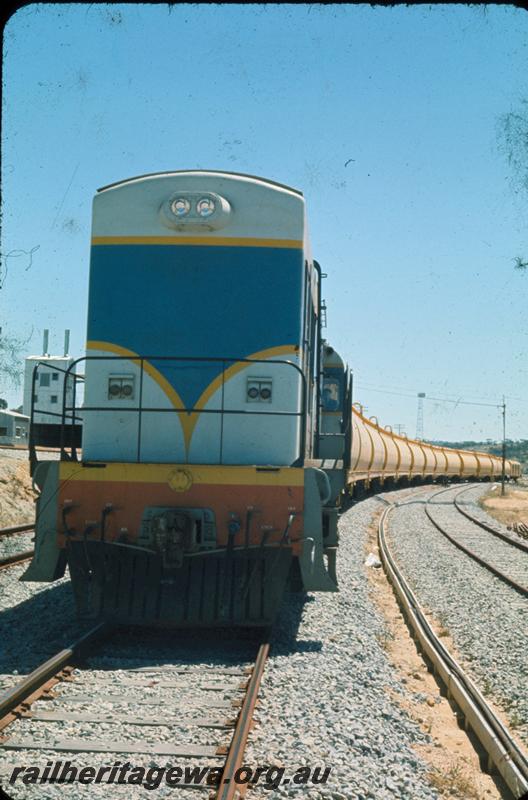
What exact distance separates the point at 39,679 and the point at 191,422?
2.75 m

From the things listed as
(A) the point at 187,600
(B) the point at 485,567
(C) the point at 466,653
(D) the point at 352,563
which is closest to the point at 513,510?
(B) the point at 485,567

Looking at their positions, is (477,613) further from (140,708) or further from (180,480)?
(140,708)

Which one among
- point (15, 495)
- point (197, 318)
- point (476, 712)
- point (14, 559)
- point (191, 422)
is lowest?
point (476, 712)

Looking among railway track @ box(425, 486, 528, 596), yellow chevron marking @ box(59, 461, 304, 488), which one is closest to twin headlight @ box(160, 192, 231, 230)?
yellow chevron marking @ box(59, 461, 304, 488)

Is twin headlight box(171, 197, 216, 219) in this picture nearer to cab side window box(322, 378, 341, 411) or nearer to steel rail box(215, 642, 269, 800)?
steel rail box(215, 642, 269, 800)

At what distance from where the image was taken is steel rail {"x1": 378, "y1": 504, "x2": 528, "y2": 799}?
14.5 feet

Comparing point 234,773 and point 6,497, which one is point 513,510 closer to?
point 6,497

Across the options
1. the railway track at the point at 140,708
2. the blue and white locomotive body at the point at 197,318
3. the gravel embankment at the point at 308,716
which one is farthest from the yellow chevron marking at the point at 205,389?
the railway track at the point at 140,708

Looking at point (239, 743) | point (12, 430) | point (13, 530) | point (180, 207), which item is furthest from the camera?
point (12, 430)

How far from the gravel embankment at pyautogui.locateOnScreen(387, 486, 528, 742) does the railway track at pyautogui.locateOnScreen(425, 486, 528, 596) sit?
6.8 inches

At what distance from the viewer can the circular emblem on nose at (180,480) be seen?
21.4 feet

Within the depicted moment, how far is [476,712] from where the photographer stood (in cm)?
534

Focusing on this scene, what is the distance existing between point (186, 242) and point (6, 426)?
3787 centimetres

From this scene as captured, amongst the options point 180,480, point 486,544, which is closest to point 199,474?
point 180,480
